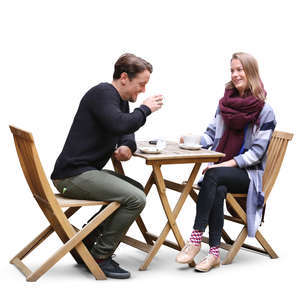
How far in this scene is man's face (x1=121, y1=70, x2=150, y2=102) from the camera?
5.25 m

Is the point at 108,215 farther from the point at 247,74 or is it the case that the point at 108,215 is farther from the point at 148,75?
the point at 247,74

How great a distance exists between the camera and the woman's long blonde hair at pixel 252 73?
222 inches

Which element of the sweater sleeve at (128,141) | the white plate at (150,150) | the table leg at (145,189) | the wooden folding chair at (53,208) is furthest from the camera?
the table leg at (145,189)

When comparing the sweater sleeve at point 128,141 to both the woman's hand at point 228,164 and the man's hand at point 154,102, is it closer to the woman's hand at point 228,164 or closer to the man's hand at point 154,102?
the man's hand at point 154,102

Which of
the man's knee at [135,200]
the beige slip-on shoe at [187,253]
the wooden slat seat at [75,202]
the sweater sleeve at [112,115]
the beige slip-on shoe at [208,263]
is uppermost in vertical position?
the sweater sleeve at [112,115]

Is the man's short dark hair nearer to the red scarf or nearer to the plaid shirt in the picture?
the red scarf

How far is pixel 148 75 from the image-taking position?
5.31 metres

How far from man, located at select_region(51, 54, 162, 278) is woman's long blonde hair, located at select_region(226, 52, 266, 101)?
0.77m

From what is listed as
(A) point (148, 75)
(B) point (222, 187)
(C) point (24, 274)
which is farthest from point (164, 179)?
(C) point (24, 274)

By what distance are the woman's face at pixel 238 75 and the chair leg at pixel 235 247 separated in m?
1.06

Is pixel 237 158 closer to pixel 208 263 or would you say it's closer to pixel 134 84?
pixel 208 263

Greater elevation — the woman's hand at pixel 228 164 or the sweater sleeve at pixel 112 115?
the sweater sleeve at pixel 112 115

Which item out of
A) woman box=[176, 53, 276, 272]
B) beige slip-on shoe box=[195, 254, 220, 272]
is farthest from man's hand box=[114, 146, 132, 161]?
beige slip-on shoe box=[195, 254, 220, 272]

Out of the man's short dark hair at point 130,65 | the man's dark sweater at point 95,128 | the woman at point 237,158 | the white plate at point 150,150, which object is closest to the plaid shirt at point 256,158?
the woman at point 237,158
